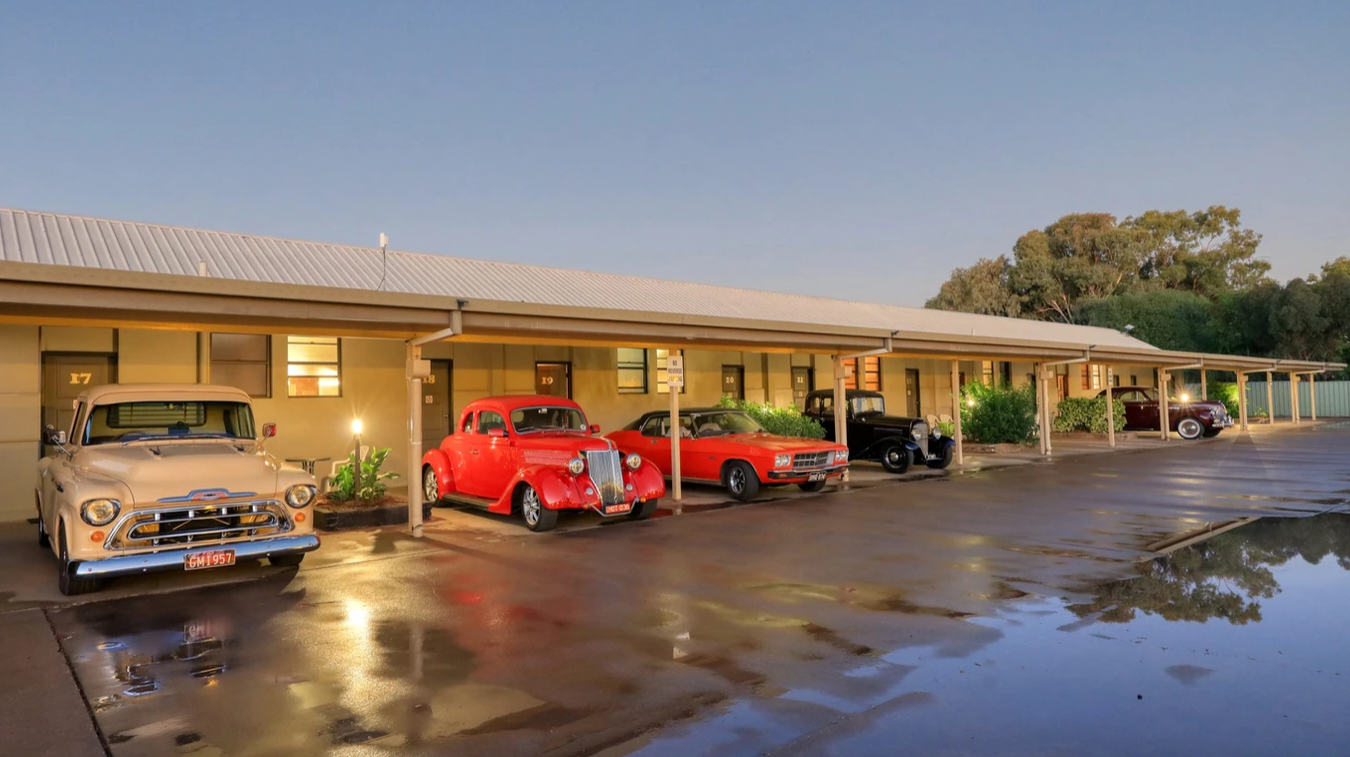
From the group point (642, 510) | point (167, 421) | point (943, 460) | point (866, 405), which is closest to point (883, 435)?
point (866, 405)

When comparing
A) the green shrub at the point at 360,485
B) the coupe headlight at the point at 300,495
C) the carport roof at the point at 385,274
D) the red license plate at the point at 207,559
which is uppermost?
the carport roof at the point at 385,274

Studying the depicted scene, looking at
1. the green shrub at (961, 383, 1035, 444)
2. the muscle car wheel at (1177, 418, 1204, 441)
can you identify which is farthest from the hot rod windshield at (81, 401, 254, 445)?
the muscle car wheel at (1177, 418, 1204, 441)

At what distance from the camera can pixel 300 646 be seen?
5.66 metres

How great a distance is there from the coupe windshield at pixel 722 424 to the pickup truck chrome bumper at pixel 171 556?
25.2 ft

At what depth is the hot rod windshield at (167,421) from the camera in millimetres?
8094

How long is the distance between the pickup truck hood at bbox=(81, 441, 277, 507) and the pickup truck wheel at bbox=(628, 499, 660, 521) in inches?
191

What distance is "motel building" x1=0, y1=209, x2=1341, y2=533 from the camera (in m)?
8.86

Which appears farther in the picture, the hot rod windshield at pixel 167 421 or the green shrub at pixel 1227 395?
the green shrub at pixel 1227 395

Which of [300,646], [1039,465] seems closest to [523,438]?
[300,646]

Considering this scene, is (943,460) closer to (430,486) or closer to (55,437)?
(430,486)

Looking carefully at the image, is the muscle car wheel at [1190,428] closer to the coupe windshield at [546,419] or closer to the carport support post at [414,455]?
the coupe windshield at [546,419]

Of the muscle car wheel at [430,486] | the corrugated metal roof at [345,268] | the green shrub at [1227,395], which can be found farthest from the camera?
the green shrub at [1227,395]

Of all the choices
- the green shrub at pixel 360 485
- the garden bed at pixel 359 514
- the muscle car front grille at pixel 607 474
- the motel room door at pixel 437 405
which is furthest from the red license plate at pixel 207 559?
the motel room door at pixel 437 405

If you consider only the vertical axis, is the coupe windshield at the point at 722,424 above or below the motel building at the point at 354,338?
below
